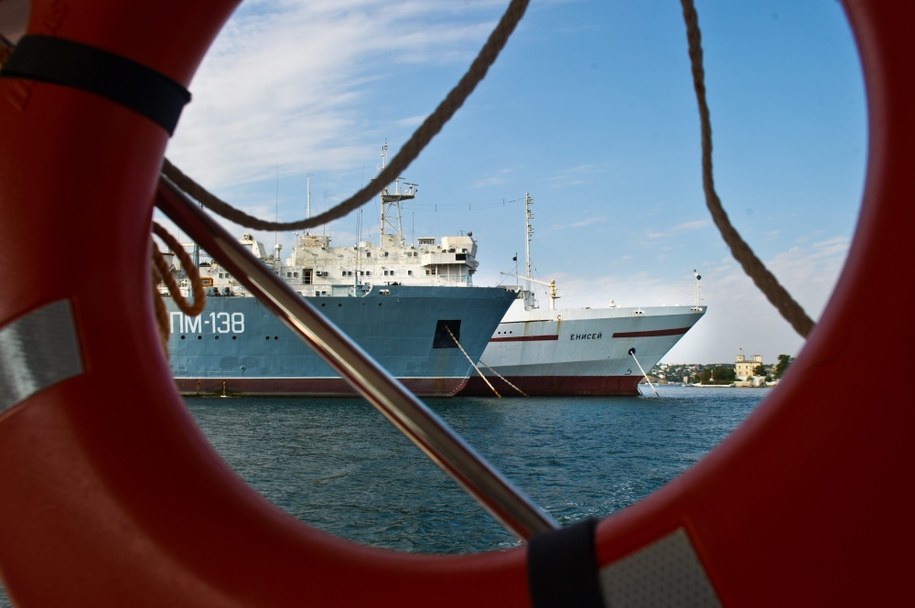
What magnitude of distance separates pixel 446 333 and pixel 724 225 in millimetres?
18357

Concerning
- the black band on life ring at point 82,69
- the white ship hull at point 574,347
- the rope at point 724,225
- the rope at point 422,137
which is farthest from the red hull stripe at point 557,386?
the black band on life ring at point 82,69

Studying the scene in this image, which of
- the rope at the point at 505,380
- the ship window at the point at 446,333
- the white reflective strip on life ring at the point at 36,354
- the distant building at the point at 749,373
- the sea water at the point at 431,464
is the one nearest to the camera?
the white reflective strip on life ring at the point at 36,354

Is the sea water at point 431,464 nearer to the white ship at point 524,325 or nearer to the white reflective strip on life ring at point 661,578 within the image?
the white reflective strip on life ring at point 661,578

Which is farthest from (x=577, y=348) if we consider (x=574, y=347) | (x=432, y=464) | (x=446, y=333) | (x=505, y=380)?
(x=432, y=464)

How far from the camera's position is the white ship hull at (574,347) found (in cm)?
2289

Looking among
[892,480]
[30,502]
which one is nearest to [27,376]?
[30,502]

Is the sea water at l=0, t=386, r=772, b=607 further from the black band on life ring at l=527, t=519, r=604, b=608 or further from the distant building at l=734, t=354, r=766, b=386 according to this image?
the distant building at l=734, t=354, r=766, b=386

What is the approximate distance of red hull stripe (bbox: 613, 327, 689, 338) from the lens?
23.3 m

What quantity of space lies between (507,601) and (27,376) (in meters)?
0.58

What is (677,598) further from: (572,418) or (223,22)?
(572,418)

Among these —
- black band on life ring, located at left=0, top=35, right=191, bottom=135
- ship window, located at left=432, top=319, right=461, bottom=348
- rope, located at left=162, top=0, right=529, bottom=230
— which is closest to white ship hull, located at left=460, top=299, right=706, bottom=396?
ship window, located at left=432, top=319, right=461, bottom=348

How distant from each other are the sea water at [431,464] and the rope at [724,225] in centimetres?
62

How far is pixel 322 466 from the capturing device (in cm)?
805

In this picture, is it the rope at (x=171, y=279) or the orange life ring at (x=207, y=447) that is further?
the rope at (x=171, y=279)
